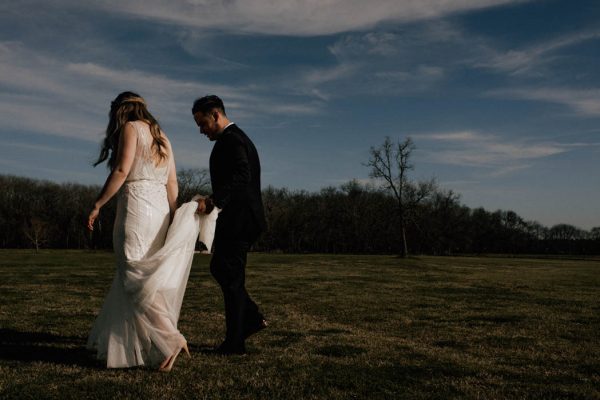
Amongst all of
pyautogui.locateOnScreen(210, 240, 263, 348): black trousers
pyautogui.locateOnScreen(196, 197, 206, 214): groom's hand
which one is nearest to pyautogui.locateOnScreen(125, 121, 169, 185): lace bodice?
pyautogui.locateOnScreen(196, 197, 206, 214): groom's hand

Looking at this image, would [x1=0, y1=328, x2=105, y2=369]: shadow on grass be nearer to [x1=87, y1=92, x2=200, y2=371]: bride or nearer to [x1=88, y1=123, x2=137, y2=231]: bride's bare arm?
[x1=87, y1=92, x2=200, y2=371]: bride

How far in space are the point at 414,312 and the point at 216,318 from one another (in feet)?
13.5

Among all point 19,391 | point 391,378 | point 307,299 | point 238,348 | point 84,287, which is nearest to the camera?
point 19,391

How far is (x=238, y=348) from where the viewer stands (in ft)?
19.3

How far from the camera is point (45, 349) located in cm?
598

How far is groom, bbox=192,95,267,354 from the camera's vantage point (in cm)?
582

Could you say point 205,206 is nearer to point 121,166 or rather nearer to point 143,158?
point 143,158

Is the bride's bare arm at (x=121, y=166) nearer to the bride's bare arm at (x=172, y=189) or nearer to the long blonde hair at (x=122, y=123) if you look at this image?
the long blonde hair at (x=122, y=123)

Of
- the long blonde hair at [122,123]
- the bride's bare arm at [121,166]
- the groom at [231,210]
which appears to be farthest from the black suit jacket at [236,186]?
the bride's bare arm at [121,166]

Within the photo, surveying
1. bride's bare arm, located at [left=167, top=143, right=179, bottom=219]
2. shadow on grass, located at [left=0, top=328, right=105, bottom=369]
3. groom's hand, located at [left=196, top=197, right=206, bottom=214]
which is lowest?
shadow on grass, located at [left=0, top=328, right=105, bottom=369]

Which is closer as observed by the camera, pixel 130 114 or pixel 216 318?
pixel 130 114

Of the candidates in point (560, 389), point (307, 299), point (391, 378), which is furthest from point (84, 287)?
point (560, 389)

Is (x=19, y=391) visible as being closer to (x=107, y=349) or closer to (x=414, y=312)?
(x=107, y=349)

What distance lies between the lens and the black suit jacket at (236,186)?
5734 mm
